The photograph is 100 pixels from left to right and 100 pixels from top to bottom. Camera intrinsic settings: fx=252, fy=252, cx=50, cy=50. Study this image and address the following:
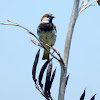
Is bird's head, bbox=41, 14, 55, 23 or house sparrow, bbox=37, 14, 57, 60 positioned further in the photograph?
bird's head, bbox=41, 14, 55, 23

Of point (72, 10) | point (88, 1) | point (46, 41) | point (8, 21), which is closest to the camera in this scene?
point (8, 21)

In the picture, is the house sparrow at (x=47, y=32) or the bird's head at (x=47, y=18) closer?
the house sparrow at (x=47, y=32)

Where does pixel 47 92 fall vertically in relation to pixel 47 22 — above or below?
below

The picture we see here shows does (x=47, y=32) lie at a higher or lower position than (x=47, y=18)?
Result: lower

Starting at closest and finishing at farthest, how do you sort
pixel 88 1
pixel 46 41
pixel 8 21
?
pixel 8 21 < pixel 88 1 < pixel 46 41

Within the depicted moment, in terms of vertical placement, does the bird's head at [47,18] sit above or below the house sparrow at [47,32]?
above

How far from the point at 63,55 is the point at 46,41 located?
210 cm

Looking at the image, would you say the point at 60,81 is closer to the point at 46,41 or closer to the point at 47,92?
the point at 47,92

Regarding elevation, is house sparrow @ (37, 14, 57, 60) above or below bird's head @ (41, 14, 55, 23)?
below

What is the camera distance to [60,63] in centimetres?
328

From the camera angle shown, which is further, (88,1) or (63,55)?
(88,1)

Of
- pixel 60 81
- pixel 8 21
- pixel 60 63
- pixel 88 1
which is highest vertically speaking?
pixel 88 1

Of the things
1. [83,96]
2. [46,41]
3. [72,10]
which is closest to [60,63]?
[83,96]

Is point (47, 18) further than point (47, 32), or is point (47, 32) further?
point (47, 18)
